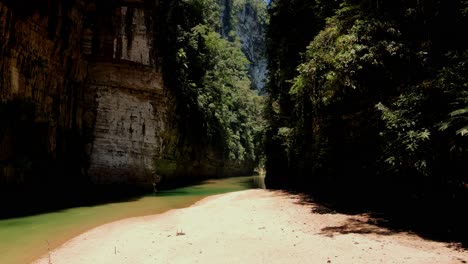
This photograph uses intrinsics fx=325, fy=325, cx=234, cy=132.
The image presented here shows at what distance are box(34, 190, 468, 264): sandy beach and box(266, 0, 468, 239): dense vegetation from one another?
147 cm

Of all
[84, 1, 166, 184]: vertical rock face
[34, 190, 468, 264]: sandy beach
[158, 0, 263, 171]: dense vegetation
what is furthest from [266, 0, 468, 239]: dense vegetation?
[158, 0, 263, 171]: dense vegetation

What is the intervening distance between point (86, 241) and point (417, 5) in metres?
10.2

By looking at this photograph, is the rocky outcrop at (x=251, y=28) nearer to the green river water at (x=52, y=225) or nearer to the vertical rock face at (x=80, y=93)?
the vertical rock face at (x=80, y=93)

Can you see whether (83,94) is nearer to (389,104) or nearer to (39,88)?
(39,88)

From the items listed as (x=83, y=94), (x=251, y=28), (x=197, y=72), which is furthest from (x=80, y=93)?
(x=251, y=28)

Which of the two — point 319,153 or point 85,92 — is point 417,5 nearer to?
point 319,153

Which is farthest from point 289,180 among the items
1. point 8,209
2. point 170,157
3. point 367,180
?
point 8,209

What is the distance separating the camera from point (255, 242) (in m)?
6.57

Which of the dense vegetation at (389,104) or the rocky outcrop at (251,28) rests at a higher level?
the rocky outcrop at (251,28)

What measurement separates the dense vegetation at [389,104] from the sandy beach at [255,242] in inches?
58.0

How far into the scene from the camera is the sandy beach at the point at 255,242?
5.50 meters

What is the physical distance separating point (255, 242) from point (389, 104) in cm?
509

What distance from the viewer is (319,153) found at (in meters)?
12.2

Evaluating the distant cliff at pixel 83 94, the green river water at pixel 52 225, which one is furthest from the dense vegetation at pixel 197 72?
the green river water at pixel 52 225
